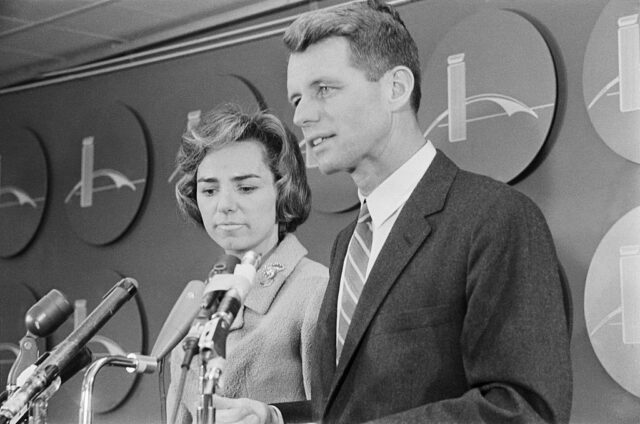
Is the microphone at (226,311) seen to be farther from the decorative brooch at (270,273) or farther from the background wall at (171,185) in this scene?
the background wall at (171,185)

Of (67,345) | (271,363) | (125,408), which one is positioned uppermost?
(67,345)

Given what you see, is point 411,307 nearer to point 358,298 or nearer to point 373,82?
point 358,298

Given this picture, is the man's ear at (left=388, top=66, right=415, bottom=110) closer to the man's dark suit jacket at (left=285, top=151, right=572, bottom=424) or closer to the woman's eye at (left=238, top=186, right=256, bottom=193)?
the man's dark suit jacket at (left=285, top=151, right=572, bottom=424)

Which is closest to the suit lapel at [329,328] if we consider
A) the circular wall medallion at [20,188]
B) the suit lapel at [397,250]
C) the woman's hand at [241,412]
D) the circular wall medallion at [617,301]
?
the suit lapel at [397,250]

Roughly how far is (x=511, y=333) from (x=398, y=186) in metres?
0.47

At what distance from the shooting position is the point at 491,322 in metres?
1.69

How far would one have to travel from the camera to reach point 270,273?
2594 millimetres

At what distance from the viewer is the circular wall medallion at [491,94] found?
3365mm

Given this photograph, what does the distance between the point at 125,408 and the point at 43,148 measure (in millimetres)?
1521

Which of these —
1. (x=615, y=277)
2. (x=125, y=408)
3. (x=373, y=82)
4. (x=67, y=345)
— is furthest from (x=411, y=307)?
(x=125, y=408)

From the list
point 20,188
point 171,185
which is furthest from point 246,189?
point 20,188

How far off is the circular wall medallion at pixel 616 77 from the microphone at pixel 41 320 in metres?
1.95

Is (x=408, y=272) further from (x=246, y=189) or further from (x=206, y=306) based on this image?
(x=246, y=189)

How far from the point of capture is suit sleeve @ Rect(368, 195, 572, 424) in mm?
1645
